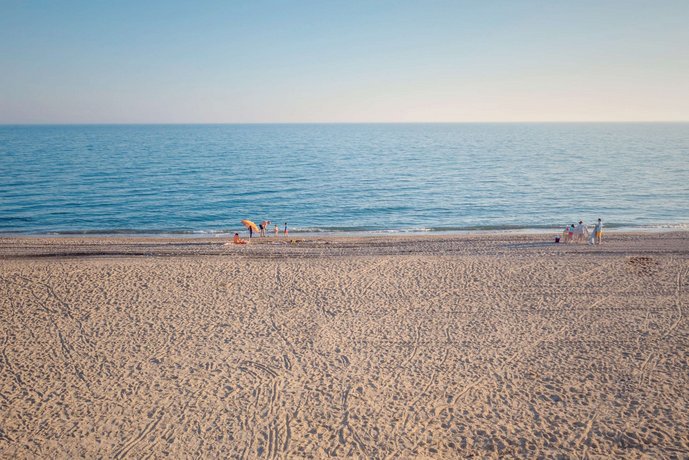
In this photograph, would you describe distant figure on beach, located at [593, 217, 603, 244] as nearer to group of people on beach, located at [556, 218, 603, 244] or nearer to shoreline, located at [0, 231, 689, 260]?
group of people on beach, located at [556, 218, 603, 244]

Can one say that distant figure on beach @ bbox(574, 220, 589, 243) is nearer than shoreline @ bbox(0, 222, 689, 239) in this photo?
Yes

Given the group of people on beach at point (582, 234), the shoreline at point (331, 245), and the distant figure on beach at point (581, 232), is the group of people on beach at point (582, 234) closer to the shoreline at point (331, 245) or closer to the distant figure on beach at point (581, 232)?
the distant figure on beach at point (581, 232)

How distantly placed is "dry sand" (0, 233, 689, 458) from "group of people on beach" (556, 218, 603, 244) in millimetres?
2950

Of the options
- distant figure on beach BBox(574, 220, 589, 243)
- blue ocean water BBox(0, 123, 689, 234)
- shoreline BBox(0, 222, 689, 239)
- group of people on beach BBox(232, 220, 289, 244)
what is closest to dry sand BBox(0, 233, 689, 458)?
distant figure on beach BBox(574, 220, 589, 243)

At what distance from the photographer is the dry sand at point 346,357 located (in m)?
8.95

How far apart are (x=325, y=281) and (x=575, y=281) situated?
10.3 m

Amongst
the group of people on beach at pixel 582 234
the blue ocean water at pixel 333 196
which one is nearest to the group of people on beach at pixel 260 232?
the blue ocean water at pixel 333 196

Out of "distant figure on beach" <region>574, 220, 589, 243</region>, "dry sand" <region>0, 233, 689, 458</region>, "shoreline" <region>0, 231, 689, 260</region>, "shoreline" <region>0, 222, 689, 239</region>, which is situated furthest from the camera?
"shoreline" <region>0, 222, 689, 239</region>

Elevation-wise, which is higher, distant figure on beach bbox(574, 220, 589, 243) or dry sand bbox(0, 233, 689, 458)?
distant figure on beach bbox(574, 220, 589, 243)

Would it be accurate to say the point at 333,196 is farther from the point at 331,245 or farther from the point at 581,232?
the point at 581,232

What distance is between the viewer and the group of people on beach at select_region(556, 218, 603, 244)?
22.9 meters

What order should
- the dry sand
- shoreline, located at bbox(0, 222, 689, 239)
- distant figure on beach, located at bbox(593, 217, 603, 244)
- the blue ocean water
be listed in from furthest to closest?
the blue ocean water, shoreline, located at bbox(0, 222, 689, 239), distant figure on beach, located at bbox(593, 217, 603, 244), the dry sand

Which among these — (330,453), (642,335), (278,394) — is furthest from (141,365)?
(642,335)

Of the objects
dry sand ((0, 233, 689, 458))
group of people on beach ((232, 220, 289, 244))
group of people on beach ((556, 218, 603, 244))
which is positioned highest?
group of people on beach ((556, 218, 603, 244))
